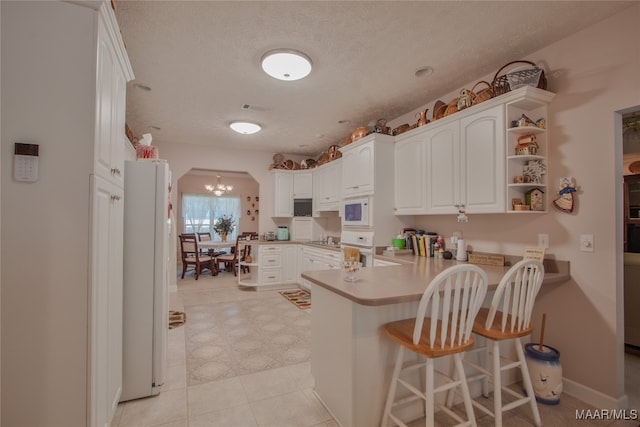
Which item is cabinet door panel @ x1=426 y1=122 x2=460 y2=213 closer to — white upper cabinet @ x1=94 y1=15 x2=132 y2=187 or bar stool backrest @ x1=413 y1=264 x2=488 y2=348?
bar stool backrest @ x1=413 y1=264 x2=488 y2=348

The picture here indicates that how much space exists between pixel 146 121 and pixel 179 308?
2684 mm

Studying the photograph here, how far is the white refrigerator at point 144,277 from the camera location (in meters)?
2.01

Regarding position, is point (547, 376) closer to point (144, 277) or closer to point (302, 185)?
point (144, 277)

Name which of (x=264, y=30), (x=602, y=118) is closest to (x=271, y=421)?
(x=264, y=30)

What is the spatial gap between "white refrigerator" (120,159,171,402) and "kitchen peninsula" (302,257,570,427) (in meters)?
1.14

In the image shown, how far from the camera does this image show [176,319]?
3.70 metres

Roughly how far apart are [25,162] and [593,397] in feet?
11.6

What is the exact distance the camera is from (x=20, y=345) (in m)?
1.19

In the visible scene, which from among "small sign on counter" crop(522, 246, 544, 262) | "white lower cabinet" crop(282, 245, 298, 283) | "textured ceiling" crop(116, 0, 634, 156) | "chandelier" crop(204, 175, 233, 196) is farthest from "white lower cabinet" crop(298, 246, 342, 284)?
"chandelier" crop(204, 175, 233, 196)

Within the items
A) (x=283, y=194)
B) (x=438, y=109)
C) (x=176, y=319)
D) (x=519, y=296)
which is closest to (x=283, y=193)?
(x=283, y=194)

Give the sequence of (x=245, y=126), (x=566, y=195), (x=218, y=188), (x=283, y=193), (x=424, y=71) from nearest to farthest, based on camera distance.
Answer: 1. (x=566, y=195)
2. (x=424, y=71)
3. (x=245, y=126)
4. (x=283, y=193)
5. (x=218, y=188)

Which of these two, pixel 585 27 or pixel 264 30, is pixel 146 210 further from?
pixel 585 27

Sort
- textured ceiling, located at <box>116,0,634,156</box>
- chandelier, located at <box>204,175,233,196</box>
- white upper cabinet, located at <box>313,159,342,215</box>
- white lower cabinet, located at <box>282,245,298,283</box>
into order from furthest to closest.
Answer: chandelier, located at <box>204,175,233,196</box> → white lower cabinet, located at <box>282,245,298,283</box> → white upper cabinet, located at <box>313,159,342,215</box> → textured ceiling, located at <box>116,0,634,156</box>

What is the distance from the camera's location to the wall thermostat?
3.86 feet
